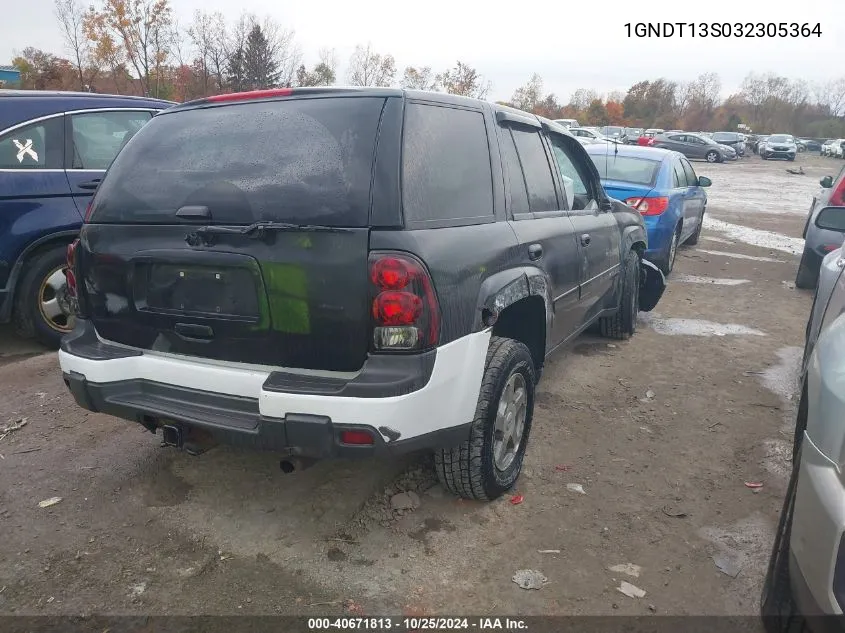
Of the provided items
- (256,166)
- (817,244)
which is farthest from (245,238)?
(817,244)

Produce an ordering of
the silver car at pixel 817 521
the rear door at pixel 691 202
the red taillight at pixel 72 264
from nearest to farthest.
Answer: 1. the silver car at pixel 817 521
2. the red taillight at pixel 72 264
3. the rear door at pixel 691 202

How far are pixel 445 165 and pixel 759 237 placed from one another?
12.2 m

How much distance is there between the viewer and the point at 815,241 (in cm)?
776

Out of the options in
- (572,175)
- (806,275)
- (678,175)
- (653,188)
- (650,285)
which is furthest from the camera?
(678,175)

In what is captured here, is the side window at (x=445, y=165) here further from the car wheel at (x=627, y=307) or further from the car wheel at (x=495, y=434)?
the car wheel at (x=627, y=307)

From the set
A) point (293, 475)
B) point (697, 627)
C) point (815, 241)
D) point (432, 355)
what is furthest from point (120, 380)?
point (815, 241)

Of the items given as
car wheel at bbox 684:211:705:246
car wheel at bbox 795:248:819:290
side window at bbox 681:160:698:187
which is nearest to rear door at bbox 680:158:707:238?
side window at bbox 681:160:698:187

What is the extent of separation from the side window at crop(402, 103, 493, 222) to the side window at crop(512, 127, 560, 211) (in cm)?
46

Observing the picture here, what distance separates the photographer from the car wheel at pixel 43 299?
4.98m

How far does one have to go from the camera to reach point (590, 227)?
4.34 metres

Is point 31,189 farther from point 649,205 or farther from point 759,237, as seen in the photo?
A: point 759,237

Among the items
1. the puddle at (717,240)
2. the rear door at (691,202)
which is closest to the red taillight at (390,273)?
the rear door at (691,202)

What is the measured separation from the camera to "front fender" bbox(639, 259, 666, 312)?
242 inches

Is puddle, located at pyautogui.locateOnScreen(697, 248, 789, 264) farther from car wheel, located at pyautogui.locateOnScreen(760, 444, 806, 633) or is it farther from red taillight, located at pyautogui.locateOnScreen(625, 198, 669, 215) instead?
car wheel, located at pyautogui.locateOnScreen(760, 444, 806, 633)
